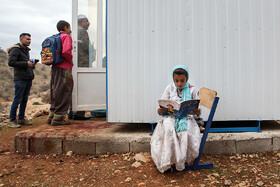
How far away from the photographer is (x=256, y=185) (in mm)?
2154

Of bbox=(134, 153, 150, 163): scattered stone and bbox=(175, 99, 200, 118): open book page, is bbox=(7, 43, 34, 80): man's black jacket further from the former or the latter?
bbox=(175, 99, 200, 118): open book page

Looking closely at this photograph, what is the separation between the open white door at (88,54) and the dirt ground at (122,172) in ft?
4.24

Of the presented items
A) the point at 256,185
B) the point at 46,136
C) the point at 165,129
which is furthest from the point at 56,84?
the point at 256,185

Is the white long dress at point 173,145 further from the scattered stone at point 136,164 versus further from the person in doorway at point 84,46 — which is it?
the person in doorway at point 84,46

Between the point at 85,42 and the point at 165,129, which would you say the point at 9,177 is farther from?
the point at 85,42

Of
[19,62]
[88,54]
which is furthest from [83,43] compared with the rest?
[19,62]

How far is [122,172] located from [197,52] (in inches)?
83.8

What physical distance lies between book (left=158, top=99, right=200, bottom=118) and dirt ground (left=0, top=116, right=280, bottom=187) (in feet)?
2.48

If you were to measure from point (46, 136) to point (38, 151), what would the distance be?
28 cm

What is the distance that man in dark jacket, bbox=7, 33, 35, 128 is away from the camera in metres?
4.16

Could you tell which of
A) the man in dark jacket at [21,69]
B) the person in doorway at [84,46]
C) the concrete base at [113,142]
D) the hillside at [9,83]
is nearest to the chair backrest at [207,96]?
the concrete base at [113,142]

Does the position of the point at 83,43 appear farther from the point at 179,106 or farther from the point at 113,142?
the point at 179,106

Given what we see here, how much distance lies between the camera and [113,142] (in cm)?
301

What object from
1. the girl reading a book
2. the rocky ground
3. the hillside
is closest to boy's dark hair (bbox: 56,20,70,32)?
the rocky ground
